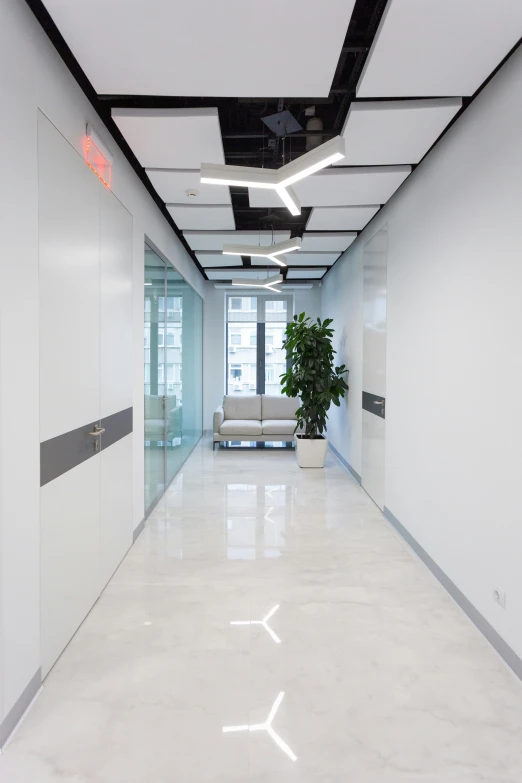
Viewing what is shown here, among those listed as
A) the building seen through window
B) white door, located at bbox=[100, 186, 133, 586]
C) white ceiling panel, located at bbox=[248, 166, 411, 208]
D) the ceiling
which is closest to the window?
the building seen through window

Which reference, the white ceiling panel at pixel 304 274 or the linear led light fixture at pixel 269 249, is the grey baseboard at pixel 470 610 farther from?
the white ceiling panel at pixel 304 274

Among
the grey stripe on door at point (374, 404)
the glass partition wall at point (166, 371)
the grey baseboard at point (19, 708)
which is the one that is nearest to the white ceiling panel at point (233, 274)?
the glass partition wall at point (166, 371)

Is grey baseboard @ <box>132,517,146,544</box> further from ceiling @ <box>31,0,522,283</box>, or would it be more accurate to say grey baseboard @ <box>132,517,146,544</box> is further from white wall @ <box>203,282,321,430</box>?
white wall @ <box>203,282,321,430</box>

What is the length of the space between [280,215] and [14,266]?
168 inches

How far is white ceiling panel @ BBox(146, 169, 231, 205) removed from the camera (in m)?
3.95

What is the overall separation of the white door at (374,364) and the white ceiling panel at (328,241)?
452 millimetres

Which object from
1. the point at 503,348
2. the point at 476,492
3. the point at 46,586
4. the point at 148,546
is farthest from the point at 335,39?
the point at 148,546

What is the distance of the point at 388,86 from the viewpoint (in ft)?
8.78

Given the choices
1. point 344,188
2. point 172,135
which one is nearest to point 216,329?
point 344,188

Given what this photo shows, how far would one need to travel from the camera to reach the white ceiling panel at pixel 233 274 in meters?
8.38

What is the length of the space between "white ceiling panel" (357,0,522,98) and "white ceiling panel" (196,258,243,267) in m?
4.57

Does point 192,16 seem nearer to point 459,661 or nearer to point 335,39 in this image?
point 335,39

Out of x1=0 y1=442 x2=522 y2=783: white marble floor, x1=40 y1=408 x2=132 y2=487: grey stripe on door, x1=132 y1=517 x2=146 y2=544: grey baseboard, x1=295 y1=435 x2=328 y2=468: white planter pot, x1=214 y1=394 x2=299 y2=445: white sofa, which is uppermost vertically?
x1=40 y1=408 x2=132 y2=487: grey stripe on door

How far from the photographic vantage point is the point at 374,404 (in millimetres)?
5418
